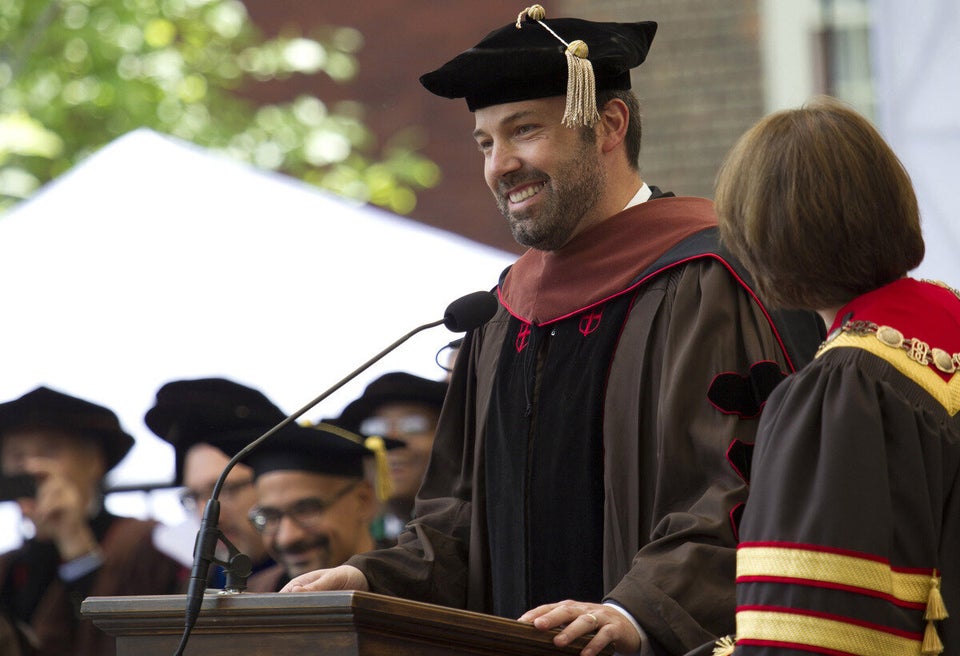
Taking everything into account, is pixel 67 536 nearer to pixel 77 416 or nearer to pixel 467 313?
pixel 77 416

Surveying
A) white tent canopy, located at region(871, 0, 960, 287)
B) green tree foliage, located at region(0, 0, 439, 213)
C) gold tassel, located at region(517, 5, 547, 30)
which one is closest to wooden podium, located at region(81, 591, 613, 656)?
gold tassel, located at region(517, 5, 547, 30)

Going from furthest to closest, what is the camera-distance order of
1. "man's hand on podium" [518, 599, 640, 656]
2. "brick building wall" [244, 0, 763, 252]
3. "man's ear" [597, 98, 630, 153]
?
1. "brick building wall" [244, 0, 763, 252]
2. "man's ear" [597, 98, 630, 153]
3. "man's hand on podium" [518, 599, 640, 656]

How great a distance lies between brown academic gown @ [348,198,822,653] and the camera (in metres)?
3.02

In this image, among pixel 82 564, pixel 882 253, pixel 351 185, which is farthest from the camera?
pixel 351 185

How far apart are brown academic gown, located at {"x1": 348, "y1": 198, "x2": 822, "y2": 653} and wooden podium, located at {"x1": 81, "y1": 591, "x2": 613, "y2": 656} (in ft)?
1.12

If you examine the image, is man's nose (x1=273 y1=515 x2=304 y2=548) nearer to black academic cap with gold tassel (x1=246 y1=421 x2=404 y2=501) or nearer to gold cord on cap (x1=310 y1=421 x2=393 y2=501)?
black academic cap with gold tassel (x1=246 y1=421 x2=404 y2=501)

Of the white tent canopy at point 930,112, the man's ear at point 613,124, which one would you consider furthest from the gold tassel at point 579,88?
the white tent canopy at point 930,112

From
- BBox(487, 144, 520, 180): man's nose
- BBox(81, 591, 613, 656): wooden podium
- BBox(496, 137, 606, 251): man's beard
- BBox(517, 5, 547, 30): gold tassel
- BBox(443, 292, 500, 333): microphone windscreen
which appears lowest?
BBox(81, 591, 613, 656): wooden podium

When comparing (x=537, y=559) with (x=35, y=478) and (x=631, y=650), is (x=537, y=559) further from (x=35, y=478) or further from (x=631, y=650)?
(x=35, y=478)

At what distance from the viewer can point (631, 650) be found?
2.95 m

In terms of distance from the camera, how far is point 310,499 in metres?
6.21

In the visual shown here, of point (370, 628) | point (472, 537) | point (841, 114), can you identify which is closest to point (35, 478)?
point (472, 537)

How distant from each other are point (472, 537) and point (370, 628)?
3.79 feet

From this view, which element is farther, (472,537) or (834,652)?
(472,537)
